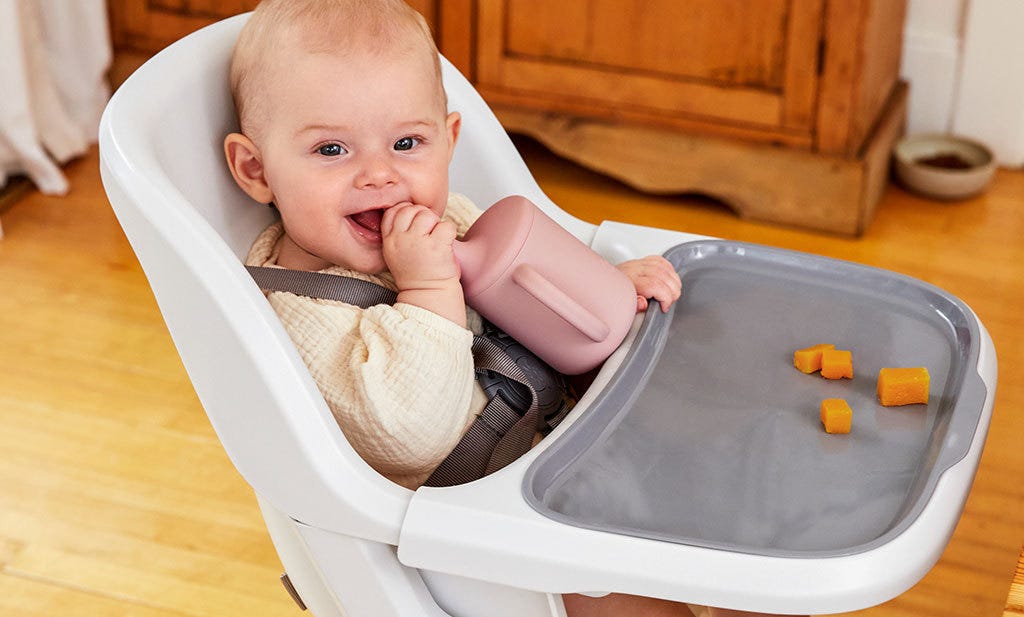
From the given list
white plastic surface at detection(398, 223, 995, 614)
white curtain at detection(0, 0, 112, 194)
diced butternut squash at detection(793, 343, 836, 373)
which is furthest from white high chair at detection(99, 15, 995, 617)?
white curtain at detection(0, 0, 112, 194)

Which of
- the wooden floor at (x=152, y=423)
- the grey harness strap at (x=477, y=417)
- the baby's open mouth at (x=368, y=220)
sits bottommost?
the wooden floor at (x=152, y=423)

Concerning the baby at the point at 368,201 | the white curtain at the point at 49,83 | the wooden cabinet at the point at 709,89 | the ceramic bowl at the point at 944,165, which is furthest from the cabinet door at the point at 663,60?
the baby at the point at 368,201

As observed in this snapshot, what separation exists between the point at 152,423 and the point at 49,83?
2.73 feet

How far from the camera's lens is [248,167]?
1.03 m

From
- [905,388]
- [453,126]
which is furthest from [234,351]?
[905,388]

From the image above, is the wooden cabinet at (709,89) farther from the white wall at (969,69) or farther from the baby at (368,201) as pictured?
the baby at (368,201)

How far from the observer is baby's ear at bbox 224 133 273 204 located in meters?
1.02

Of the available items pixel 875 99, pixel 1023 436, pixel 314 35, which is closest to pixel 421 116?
pixel 314 35

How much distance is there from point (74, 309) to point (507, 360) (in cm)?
106

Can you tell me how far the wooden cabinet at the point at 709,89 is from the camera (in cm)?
195

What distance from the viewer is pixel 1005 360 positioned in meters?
1.77

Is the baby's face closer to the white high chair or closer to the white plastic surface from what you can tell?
the white high chair

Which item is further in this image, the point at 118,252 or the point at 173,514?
the point at 118,252

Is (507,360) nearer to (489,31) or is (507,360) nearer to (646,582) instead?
(646,582)
